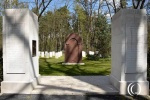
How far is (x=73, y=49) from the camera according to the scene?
19.3 metres

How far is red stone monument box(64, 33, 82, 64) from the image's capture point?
1916cm

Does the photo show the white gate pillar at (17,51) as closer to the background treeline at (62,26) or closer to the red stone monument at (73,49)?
the red stone monument at (73,49)

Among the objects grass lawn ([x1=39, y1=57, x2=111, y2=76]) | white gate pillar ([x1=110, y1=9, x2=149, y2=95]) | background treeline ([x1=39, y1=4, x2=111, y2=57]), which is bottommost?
grass lawn ([x1=39, y1=57, x2=111, y2=76])

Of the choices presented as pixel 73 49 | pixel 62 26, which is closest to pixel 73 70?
pixel 73 49

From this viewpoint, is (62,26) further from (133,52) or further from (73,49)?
(133,52)

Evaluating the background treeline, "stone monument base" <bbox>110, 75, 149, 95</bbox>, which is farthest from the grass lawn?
the background treeline

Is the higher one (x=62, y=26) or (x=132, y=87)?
(x=62, y=26)

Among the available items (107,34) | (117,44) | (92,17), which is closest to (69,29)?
(92,17)

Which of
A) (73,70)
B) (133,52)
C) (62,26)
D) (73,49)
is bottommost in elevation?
(73,70)

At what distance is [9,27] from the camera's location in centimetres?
761

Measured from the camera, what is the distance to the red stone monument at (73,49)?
62.8 ft

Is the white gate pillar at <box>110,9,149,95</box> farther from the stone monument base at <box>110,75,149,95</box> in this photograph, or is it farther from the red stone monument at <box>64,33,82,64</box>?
the red stone monument at <box>64,33,82,64</box>

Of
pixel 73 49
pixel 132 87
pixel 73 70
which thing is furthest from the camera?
pixel 73 49

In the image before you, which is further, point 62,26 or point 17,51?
point 62,26
